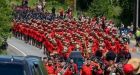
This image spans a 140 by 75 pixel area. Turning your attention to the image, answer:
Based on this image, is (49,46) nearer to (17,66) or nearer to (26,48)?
(26,48)

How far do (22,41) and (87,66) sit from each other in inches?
1099

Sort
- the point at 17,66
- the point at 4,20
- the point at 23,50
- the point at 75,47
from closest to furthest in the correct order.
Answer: the point at 17,66
the point at 4,20
the point at 75,47
the point at 23,50

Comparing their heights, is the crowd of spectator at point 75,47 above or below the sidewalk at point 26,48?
above

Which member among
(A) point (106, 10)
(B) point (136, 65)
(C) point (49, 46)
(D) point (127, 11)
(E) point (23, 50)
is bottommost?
(D) point (127, 11)

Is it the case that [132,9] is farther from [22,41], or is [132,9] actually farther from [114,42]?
[114,42]

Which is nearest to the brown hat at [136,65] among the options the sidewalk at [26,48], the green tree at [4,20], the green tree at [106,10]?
the green tree at [4,20]

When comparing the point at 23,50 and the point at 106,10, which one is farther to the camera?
the point at 106,10

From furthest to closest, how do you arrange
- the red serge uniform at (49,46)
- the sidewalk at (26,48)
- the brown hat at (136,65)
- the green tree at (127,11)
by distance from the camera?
1. the green tree at (127,11)
2. the sidewalk at (26,48)
3. the red serge uniform at (49,46)
4. the brown hat at (136,65)

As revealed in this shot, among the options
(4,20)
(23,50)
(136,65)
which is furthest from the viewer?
(23,50)

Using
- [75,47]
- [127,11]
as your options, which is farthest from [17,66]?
[127,11]

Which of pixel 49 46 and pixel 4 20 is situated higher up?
pixel 4 20

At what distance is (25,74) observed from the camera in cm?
907

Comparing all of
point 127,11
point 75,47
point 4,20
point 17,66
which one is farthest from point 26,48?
point 17,66

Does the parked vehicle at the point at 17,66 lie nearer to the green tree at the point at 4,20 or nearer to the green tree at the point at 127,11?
the green tree at the point at 4,20
